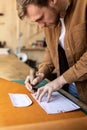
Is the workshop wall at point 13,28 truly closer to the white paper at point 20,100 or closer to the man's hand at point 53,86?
the white paper at point 20,100

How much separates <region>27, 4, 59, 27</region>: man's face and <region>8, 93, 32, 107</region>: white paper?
0.44 m

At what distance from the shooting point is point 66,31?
1.43 meters

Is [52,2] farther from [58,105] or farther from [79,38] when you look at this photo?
[58,105]

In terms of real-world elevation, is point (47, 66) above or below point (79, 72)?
below

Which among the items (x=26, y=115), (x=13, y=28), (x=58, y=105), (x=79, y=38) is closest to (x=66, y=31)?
(x=79, y=38)

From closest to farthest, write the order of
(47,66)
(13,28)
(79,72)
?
(79,72)
(47,66)
(13,28)

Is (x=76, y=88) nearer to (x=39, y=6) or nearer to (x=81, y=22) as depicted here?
(x=81, y=22)

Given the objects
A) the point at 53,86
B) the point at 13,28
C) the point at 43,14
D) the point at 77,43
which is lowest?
the point at 13,28

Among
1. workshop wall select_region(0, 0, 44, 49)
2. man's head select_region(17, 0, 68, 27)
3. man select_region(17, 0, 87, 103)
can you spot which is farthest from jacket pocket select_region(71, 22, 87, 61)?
workshop wall select_region(0, 0, 44, 49)

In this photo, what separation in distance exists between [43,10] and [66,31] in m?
0.22

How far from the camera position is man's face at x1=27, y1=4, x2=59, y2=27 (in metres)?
1.26

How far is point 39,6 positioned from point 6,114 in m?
0.56

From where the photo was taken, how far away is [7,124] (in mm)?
1096

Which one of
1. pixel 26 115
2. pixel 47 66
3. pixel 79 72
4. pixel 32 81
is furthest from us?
pixel 47 66
